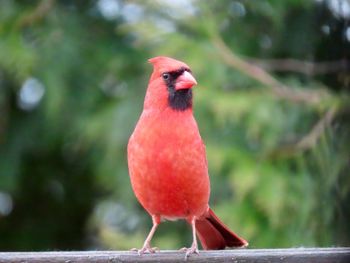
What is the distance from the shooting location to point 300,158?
505 cm

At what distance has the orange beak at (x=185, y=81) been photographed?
3.25 metres

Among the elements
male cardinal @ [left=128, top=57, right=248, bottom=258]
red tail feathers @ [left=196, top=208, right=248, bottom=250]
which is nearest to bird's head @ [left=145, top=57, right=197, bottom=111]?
male cardinal @ [left=128, top=57, right=248, bottom=258]

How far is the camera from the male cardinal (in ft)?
10.6

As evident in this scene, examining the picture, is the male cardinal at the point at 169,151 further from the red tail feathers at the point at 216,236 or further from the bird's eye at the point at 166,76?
the red tail feathers at the point at 216,236

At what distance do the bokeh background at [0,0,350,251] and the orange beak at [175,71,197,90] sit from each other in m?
1.07

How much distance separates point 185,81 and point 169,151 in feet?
0.87

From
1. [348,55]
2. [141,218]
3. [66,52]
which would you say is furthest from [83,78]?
[348,55]

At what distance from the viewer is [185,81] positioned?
3.27 metres

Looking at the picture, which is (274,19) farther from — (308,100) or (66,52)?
(66,52)

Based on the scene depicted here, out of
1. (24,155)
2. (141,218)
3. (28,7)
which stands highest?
(28,7)

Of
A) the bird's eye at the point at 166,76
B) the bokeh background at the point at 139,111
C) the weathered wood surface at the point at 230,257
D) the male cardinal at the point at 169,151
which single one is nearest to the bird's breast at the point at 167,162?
the male cardinal at the point at 169,151

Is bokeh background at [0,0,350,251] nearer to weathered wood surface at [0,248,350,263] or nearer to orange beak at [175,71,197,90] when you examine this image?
orange beak at [175,71,197,90]

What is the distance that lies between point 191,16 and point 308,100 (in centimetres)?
97

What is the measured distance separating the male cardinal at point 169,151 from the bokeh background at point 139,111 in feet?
3.02
